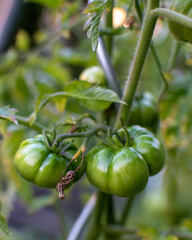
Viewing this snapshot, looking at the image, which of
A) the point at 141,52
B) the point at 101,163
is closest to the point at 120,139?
the point at 101,163

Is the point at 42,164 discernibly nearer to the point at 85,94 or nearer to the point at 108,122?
the point at 85,94

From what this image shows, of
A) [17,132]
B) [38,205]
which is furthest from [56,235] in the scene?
[17,132]

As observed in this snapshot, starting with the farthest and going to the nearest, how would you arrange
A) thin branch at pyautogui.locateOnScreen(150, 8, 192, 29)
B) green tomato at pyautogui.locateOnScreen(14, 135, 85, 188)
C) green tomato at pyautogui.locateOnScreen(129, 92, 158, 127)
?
green tomato at pyautogui.locateOnScreen(129, 92, 158, 127), green tomato at pyautogui.locateOnScreen(14, 135, 85, 188), thin branch at pyautogui.locateOnScreen(150, 8, 192, 29)

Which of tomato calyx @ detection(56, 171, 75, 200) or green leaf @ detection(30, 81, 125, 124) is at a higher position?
green leaf @ detection(30, 81, 125, 124)

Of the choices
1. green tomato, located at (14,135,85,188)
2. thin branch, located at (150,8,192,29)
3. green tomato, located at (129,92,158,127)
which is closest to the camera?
thin branch, located at (150,8,192,29)

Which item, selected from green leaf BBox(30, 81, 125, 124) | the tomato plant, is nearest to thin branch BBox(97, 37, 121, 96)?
the tomato plant

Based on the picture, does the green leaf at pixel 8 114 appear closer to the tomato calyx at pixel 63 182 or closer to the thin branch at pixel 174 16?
the tomato calyx at pixel 63 182

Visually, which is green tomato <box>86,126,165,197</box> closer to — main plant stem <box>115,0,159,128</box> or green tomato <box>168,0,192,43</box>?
main plant stem <box>115,0,159,128</box>

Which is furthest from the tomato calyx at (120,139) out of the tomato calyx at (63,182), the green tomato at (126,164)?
the tomato calyx at (63,182)

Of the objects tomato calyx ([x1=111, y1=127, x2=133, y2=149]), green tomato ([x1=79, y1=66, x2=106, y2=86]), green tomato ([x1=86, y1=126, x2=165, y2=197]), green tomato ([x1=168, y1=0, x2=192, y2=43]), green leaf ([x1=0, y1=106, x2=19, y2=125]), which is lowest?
green tomato ([x1=86, y1=126, x2=165, y2=197])
